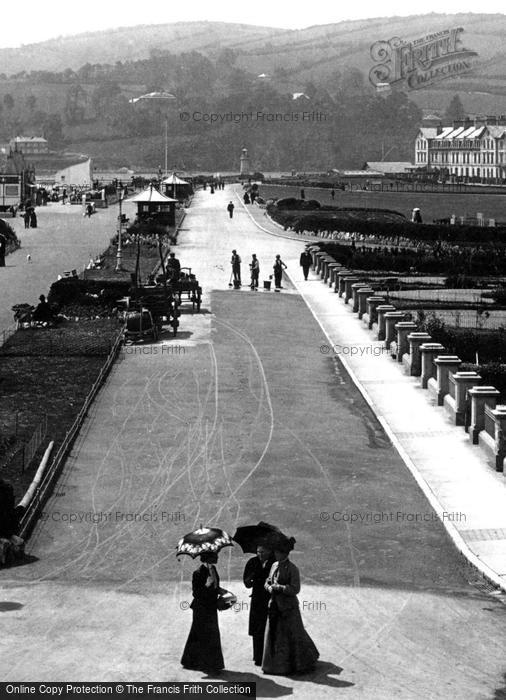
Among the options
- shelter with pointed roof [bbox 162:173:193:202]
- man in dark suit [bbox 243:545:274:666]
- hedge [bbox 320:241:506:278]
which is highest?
shelter with pointed roof [bbox 162:173:193:202]

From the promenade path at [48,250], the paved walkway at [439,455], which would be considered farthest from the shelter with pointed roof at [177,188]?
the paved walkway at [439,455]

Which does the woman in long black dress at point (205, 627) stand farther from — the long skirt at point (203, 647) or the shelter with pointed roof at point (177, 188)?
the shelter with pointed roof at point (177, 188)

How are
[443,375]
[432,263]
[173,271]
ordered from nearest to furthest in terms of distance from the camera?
[443,375], [173,271], [432,263]

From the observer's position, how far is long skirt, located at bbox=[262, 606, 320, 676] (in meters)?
A: 14.3

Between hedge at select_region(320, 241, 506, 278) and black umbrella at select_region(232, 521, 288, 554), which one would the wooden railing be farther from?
hedge at select_region(320, 241, 506, 278)

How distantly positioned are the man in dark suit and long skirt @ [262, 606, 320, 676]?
35 cm

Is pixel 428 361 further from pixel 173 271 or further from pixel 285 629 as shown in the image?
pixel 285 629

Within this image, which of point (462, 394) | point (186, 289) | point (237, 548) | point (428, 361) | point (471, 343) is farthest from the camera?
point (186, 289)

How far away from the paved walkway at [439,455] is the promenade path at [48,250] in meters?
11.6

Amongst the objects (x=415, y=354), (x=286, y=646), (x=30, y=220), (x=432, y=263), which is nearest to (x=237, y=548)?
(x=286, y=646)

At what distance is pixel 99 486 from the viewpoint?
23.9m

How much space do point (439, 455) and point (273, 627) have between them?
12.4 meters

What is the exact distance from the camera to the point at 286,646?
1431 cm

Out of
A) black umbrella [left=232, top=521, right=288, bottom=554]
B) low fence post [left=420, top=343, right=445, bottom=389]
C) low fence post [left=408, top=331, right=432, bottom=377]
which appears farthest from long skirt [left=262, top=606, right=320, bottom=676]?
low fence post [left=408, top=331, right=432, bottom=377]
